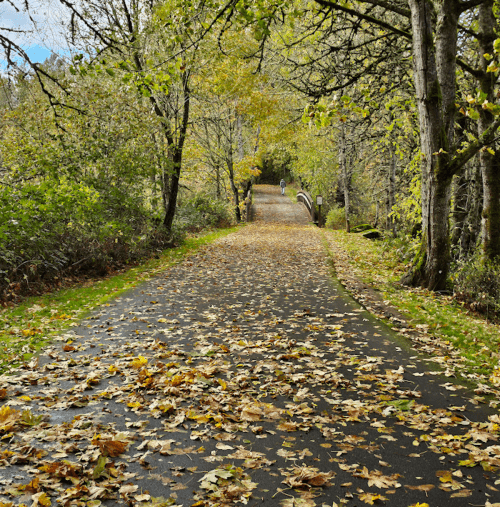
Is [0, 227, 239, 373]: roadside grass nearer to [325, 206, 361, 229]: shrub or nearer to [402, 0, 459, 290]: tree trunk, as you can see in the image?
[402, 0, 459, 290]: tree trunk

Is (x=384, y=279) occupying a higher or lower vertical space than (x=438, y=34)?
lower

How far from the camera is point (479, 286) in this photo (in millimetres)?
7156

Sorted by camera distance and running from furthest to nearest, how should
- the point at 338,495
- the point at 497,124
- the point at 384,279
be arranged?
the point at 384,279
the point at 497,124
the point at 338,495

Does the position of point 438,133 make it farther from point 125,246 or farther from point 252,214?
point 252,214

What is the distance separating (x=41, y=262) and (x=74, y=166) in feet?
11.9

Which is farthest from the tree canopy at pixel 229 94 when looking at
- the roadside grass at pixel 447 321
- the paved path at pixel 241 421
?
the paved path at pixel 241 421

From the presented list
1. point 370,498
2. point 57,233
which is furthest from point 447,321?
point 57,233

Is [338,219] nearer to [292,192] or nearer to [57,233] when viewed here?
[292,192]

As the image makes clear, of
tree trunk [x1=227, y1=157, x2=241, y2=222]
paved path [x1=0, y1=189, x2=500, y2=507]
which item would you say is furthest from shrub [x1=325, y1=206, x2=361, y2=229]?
paved path [x1=0, y1=189, x2=500, y2=507]

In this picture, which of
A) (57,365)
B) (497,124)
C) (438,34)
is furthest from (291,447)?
(438,34)

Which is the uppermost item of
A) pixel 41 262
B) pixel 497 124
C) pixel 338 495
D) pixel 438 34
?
pixel 438 34

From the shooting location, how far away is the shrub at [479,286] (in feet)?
22.6

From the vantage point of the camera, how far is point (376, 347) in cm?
546

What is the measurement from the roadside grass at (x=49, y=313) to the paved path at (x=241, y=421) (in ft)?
1.05
